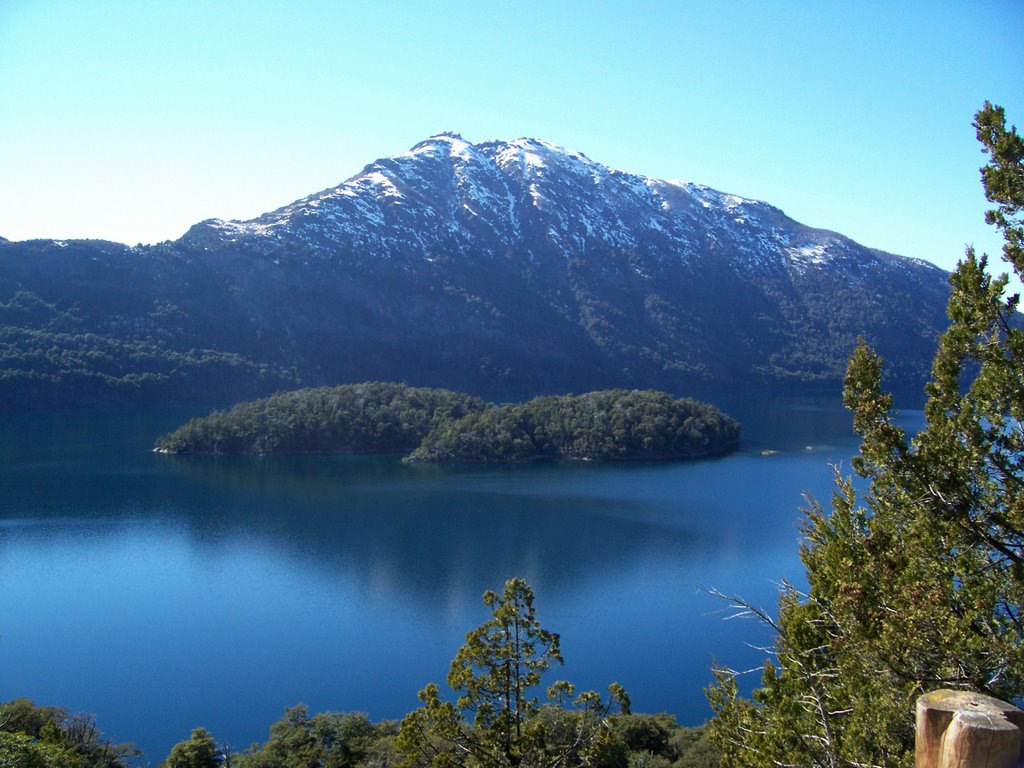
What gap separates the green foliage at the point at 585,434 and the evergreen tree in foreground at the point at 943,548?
5596cm

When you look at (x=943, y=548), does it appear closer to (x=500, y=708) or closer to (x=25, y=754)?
(x=500, y=708)

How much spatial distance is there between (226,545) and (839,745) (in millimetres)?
36579

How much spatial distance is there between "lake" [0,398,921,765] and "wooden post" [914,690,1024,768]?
59.2ft

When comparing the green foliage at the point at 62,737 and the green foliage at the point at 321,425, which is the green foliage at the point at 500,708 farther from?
the green foliage at the point at 321,425

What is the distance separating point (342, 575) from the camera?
3350cm

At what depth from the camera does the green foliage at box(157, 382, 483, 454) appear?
6456 cm

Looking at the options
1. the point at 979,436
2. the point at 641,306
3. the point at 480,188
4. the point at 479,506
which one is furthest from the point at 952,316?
the point at 480,188

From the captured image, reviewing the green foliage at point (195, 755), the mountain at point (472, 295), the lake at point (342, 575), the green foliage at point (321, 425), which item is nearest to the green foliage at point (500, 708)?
the green foliage at point (195, 755)

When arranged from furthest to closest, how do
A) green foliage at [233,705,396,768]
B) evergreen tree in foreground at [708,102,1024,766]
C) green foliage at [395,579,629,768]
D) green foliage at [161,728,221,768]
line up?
1. green foliage at [161,728,221,768]
2. green foliage at [233,705,396,768]
3. green foliage at [395,579,629,768]
4. evergreen tree in foreground at [708,102,1024,766]

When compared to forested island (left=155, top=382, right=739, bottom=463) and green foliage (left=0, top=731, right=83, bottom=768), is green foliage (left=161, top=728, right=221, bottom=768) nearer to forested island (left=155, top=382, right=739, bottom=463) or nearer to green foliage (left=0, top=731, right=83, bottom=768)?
green foliage (left=0, top=731, right=83, bottom=768)

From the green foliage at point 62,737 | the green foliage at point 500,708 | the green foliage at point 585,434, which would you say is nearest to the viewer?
the green foliage at point 500,708

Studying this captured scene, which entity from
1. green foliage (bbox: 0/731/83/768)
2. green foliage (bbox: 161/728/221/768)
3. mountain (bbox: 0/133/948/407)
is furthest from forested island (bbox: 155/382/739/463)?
green foliage (bbox: 0/731/83/768)

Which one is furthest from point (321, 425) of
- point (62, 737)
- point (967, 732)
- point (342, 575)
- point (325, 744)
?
point (967, 732)

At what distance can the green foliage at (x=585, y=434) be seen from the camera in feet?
205
